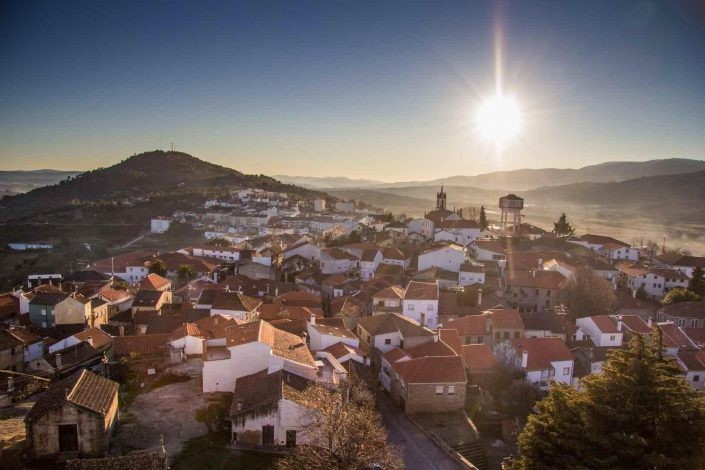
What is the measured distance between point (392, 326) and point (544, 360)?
28.6 feet

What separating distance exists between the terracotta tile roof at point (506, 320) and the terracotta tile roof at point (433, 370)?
9320 millimetres

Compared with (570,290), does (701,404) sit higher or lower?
higher

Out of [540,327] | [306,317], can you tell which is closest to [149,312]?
[306,317]

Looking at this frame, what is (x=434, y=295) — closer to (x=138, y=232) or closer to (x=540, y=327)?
(x=540, y=327)

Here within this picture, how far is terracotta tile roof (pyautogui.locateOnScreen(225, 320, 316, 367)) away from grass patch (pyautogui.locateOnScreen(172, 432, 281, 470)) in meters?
4.07

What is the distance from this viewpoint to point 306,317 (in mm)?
30766

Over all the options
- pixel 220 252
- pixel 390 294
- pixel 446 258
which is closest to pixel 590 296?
pixel 446 258

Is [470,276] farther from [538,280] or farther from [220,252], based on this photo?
[220,252]

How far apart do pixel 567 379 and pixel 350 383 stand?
14785 mm

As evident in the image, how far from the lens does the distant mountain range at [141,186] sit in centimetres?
12775

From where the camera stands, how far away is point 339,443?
14.3 meters

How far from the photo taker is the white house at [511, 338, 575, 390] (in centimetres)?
2698

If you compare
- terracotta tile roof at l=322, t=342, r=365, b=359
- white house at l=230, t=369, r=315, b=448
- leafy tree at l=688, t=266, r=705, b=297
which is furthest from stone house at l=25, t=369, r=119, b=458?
leafy tree at l=688, t=266, r=705, b=297

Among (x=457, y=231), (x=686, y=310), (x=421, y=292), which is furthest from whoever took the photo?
Result: (x=457, y=231)
